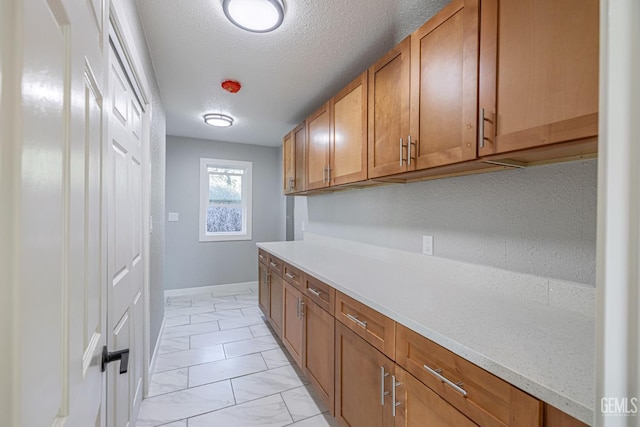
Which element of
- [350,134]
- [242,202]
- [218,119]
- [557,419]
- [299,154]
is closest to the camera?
[557,419]

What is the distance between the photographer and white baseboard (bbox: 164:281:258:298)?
159 inches

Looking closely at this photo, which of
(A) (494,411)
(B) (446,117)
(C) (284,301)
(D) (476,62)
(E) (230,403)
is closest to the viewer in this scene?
(A) (494,411)

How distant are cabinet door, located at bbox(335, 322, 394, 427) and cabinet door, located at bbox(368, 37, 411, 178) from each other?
0.94m

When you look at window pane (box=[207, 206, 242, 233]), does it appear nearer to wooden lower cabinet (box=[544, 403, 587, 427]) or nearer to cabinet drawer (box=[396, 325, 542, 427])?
cabinet drawer (box=[396, 325, 542, 427])

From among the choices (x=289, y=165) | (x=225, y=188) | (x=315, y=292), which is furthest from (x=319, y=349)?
(x=225, y=188)

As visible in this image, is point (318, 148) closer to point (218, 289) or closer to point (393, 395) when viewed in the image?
point (393, 395)

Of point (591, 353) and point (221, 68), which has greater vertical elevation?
point (221, 68)

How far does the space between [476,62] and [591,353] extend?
1060 millimetres

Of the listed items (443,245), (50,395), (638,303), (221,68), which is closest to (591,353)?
(638,303)

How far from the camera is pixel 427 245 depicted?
5.63 ft

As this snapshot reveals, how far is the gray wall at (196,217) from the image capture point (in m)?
4.05

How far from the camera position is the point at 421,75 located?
1.36 m

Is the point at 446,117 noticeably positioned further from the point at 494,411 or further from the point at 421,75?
the point at 494,411

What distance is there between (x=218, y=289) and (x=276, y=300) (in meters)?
2.06
